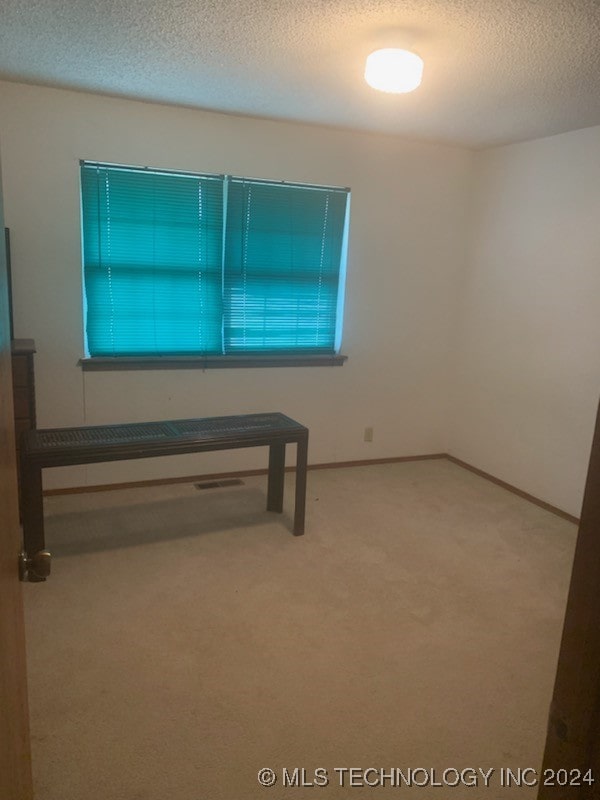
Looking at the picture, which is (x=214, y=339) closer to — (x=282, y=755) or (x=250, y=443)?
(x=250, y=443)

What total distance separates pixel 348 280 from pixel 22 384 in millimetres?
2317

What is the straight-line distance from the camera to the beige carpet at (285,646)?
172 cm

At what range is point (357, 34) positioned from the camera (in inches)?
86.4

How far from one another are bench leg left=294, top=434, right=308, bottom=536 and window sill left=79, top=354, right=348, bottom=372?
0.96 meters

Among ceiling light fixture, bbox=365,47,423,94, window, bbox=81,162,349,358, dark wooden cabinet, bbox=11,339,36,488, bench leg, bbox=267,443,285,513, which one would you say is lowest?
bench leg, bbox=267,443,285,513

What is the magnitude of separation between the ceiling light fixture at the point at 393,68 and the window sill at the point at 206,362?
199cm

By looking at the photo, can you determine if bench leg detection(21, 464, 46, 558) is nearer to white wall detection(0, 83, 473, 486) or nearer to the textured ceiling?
white wall detection(0, 83, 473, 486)

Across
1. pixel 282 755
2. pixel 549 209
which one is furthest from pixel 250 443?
pixel 549 209

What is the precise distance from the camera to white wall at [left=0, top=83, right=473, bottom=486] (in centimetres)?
327

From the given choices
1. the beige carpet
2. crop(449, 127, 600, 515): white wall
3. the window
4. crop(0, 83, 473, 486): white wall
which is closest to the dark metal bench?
the beige carpet

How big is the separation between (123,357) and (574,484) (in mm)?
3038

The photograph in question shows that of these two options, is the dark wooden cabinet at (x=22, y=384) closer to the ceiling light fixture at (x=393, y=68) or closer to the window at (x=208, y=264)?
the window at (x=208, y=264)

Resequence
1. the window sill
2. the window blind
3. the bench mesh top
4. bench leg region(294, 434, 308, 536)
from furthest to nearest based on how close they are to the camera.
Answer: the window blind < the window sill < bench leg region(294, 434, 308, 536) < the bench mesh top

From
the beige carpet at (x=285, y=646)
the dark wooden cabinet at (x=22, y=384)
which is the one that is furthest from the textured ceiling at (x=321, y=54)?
the beige carpet at (x=285, y=646)
